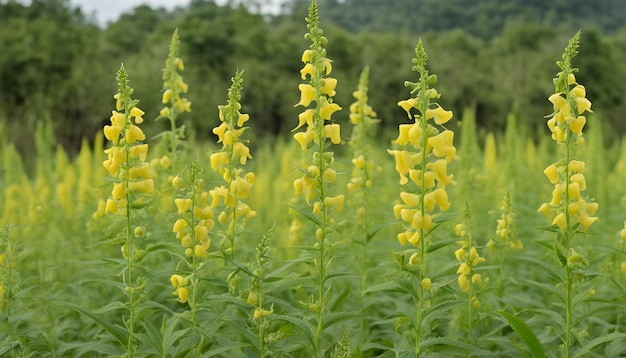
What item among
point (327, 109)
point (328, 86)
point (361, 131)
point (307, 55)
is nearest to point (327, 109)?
point (327, 109)

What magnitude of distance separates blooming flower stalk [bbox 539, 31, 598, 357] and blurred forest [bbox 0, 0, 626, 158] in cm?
1673

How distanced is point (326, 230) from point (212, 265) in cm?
132

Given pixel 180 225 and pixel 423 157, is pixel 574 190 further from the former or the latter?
pixel 180 225

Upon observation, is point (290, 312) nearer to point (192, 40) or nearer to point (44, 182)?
point (44, 182)

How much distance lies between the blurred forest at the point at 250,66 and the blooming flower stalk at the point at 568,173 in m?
16.7

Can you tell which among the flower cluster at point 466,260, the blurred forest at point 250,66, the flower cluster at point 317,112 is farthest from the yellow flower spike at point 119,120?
the blurred forest at point 250,66

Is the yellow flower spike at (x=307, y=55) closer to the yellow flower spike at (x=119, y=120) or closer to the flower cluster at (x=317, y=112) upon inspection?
the flower cluster at (x=317, y=112)

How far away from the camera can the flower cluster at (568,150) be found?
262cm

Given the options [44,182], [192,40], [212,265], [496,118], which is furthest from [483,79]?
[212,265]

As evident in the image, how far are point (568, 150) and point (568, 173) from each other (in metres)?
0.11

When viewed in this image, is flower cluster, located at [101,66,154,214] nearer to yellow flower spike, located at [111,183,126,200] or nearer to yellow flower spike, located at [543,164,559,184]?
yellow flower spike, located at [111,183,126,200]

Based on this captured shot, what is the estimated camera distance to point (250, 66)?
26641 millimetres

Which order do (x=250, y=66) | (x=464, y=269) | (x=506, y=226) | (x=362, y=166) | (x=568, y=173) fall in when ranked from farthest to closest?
(x=250, y=66) → (x=362, y=166) → (x=506, y=226) → (x=464, y=269) → (x=568, y=173)

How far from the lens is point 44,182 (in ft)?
24.0
